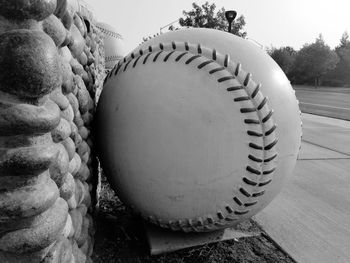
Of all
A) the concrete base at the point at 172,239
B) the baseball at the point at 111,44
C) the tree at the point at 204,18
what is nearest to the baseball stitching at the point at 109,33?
the baseball at the point at 111,44

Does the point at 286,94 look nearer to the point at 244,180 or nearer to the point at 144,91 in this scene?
the point at 244,180

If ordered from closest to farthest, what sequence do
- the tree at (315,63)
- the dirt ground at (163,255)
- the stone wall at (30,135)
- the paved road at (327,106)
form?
the stone wall at (30,135), the dirt ground at (163,255), the paved road at (327,106), the tree at (315,63)

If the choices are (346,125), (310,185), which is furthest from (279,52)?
(310,185)

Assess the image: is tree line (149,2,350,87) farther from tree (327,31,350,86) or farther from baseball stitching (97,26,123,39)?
baseball stitching (97,26,123,39)

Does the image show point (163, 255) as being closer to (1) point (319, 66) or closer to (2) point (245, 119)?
(2) point (245, 119)

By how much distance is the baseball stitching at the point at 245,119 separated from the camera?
185 cm

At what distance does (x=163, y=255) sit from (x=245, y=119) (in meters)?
1.04

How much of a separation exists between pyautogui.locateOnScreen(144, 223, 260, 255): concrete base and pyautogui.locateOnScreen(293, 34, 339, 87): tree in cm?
4960

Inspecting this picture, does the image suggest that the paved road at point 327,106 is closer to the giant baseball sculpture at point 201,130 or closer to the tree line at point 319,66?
the giant baseball sculpture at point 201,130

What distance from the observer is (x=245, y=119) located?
6.01 ft

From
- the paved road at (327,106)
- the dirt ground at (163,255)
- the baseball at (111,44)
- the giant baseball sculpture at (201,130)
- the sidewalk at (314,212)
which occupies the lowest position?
the paved road at (327,106)

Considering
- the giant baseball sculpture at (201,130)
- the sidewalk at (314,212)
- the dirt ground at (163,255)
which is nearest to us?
the giant baseball sculpture at (201,130)

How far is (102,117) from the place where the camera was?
7.22ft

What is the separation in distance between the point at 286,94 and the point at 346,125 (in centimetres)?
694
